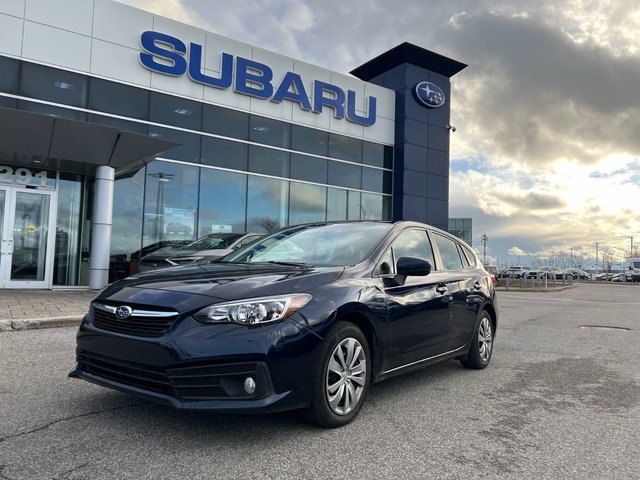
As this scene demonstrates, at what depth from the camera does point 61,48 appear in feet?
46.4

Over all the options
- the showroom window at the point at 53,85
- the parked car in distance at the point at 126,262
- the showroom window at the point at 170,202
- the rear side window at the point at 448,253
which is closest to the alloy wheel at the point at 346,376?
the rear side window at the point at 448,253

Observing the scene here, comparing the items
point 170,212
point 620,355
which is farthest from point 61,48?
point 620,355

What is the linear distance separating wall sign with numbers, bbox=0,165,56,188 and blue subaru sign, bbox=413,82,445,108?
50.1 feet

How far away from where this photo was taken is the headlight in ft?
10.6

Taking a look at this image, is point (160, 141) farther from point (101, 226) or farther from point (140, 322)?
point (140, 322)

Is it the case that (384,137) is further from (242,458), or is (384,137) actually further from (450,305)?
(242,458)

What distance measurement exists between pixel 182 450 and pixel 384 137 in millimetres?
20050

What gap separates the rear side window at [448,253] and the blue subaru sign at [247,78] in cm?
1288

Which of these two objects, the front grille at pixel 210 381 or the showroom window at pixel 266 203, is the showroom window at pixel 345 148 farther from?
the front grille at pixel 210 381

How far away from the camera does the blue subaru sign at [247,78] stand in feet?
51.8

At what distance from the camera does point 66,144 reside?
11.9m

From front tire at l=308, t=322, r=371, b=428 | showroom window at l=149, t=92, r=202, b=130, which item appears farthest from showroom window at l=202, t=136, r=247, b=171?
front tire at l=308, t=322, r=371, b=428

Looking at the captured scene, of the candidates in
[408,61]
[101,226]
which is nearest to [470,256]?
[101,226]

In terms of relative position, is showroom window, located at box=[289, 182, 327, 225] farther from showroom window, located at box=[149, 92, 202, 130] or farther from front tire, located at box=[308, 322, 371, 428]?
front tire, located at box=[308, 322, 371, 428]
